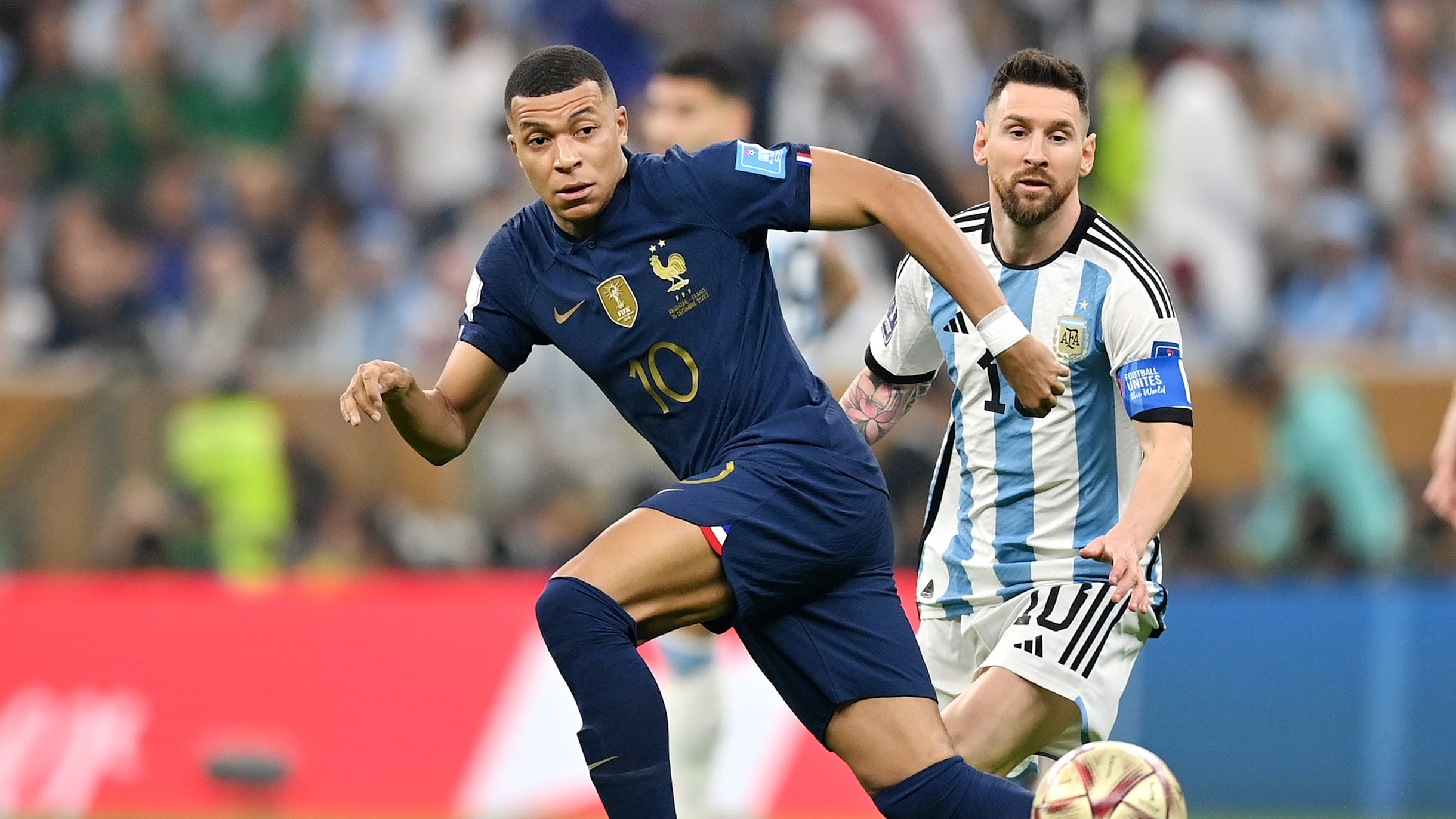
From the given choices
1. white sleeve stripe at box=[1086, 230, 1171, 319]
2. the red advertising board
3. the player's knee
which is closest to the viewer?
the player's knee

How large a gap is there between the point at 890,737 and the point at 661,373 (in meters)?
1.03

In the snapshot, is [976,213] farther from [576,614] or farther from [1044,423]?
[576,614]

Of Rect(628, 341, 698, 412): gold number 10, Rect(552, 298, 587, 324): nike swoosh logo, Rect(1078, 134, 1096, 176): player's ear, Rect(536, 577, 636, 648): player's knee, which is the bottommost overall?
Rect(536, 577, 636, 648): player's knee

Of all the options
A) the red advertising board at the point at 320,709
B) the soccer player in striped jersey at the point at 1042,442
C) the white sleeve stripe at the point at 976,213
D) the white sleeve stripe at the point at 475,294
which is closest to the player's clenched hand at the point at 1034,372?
the soccer player in striped jersey at the point at 1042,442

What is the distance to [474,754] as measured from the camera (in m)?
9.29

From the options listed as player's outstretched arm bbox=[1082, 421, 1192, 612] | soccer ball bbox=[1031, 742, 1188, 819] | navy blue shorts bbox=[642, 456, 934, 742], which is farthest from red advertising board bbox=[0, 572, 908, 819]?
soccer ball bbox=[1031, 742, 1188, 819]

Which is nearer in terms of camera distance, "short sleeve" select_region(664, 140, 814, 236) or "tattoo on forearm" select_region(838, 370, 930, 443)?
"short sleeve" select_region(664, 140, 814, 236)

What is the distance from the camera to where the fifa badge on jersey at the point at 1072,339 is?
Answer: 5.31 m

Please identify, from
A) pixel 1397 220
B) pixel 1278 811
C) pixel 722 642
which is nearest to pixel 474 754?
pixel 722 642

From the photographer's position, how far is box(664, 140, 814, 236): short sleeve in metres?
4.77

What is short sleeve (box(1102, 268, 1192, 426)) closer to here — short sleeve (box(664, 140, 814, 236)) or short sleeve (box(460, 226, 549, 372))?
short sleeve (box(664, 140, 814, 236))

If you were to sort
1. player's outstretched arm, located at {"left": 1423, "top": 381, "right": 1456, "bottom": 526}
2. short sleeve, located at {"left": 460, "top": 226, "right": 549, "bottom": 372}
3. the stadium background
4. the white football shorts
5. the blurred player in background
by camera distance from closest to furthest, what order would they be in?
short sleeve, located at {"left": 460, "top": 226, "right": 549, "bottom": 372} < the white football shorts < player's outstretched arm, located at {"left": 1423, "top": 381, "right": 1456, "bottom": 526} < the blurred player in background < the stadium background

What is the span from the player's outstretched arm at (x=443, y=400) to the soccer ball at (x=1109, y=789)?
65.5 inches

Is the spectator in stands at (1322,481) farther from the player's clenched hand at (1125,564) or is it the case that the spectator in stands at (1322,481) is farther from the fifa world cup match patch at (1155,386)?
the player's clenched hand at (1125,564)
